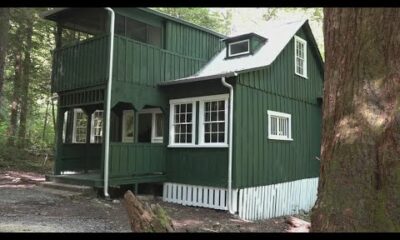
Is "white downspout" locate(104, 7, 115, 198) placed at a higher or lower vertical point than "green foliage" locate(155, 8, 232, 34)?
lower

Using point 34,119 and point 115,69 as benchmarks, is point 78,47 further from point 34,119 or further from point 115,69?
point 34,119

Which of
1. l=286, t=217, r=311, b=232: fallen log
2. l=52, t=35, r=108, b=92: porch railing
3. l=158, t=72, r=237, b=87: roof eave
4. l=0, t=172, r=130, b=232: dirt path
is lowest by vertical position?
l=286, t=217, r=311, b=232: fallen log

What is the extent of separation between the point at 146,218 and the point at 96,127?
12405 mm

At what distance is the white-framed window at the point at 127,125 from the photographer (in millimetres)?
14922

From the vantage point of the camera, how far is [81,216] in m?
9.12

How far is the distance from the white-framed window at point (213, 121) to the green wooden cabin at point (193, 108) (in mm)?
30

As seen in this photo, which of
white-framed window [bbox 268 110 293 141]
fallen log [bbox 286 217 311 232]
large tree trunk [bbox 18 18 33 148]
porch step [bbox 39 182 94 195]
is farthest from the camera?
large tree trunk [bbox 18 18 33 148]

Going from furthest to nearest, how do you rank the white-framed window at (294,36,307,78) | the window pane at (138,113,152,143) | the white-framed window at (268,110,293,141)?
the white-framed window at (294,36,307,78), the window pane at (138,113,152,143), the white-framed window at (268,110,293,141)

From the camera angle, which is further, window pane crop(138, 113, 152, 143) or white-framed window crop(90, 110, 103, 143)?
white-framed window crop(90, 110, 103, 143)

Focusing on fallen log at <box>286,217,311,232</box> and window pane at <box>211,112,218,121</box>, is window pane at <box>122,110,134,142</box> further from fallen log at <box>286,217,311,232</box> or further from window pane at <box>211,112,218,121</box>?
fallen log at <box>286,217,311,232</box>

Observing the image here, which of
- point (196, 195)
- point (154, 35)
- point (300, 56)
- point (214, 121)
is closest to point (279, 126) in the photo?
point (214, 121)

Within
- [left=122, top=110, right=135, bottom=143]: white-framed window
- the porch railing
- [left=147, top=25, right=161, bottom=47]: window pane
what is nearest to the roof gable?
[left=147, top=25, right=161, bottom=47]: window pane

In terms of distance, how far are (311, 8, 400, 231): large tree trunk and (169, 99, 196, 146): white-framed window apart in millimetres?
8885

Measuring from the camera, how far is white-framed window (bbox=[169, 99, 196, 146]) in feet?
41.1
